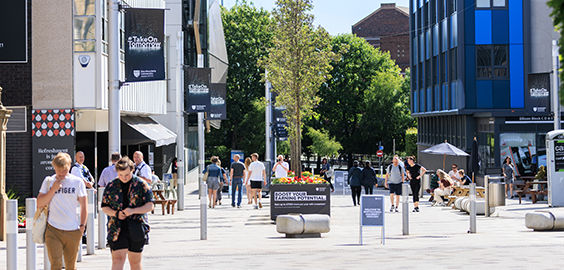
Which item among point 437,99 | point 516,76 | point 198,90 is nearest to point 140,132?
point 198,90

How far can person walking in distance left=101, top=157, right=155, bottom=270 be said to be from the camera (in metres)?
6.90

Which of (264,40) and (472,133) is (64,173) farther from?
(264,40)

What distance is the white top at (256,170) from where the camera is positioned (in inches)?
819

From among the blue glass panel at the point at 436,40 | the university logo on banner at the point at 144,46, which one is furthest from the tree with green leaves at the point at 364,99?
the university logo on banner at the point at 144,46

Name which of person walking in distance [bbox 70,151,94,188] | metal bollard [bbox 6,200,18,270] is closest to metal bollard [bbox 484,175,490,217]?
person walking in distance [bbox 70,151,94,188]

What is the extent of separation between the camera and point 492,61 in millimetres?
33656

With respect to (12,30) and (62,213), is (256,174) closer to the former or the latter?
(12,30)

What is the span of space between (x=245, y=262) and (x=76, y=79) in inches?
444

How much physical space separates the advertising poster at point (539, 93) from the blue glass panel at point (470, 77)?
23.0 ft

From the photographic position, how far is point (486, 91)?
33875mm

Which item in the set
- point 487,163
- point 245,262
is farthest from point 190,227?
point 487,163

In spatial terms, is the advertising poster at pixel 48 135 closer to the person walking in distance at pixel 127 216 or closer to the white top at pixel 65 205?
the white top at pixel 65 205

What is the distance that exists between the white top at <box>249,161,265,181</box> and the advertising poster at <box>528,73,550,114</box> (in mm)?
12405

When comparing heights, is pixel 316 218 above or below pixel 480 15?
below
